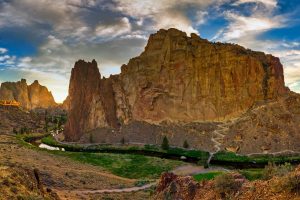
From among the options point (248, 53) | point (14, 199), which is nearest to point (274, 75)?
point (248, 53)

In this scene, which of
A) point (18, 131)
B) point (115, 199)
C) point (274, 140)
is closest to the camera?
point (115, 199)

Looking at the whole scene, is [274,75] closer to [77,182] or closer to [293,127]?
[293,127]

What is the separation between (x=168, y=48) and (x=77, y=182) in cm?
9514

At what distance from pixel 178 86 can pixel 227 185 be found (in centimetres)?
11802

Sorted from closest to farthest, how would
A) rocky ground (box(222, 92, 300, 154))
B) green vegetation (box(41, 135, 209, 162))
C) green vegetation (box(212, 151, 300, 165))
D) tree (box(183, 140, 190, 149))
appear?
green vegetation (box(212, 151, 300, 165)) → green vegetation (box(41, 135, 209, 162)) → rocky ground (box(222, 92, 300, 154)) → tree (box(183, 140, 190, 149))

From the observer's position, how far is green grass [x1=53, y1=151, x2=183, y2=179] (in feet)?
250

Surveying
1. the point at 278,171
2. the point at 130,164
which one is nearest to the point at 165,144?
the point at 130,164

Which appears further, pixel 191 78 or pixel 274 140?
pixel 191 78

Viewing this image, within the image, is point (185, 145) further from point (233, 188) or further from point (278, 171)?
point (233, 188)

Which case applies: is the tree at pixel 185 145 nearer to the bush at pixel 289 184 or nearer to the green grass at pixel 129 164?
the green grass at pixel 129 164

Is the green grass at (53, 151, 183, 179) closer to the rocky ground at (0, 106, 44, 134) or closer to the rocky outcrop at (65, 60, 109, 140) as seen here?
the rocky outcrop at (65, 60, 109, 140)

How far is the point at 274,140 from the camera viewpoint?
347 ft

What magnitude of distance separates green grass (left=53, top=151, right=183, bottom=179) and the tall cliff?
42651mm

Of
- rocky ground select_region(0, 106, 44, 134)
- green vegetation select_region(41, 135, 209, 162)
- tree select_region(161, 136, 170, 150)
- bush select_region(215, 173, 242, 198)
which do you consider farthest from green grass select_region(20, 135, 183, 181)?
rocky ground select_region(0, 106, 44, 134)
